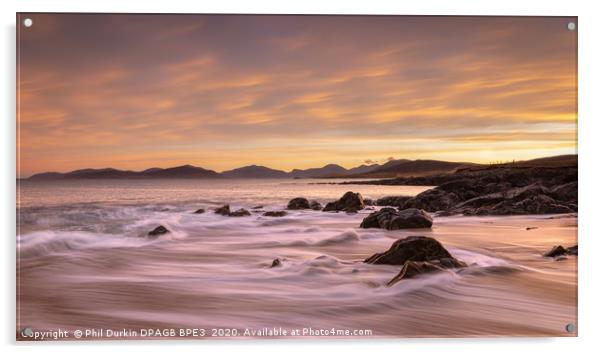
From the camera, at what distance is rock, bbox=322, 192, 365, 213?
14.3 feet

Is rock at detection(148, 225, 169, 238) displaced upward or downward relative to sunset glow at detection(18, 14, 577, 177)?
downward

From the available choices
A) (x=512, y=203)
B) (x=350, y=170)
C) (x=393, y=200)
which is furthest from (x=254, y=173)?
(x=512, y=203)

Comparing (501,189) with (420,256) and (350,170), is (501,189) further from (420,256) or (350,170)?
(350,170)

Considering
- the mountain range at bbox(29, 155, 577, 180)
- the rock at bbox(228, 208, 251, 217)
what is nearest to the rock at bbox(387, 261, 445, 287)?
the mountain range at bbox(29, 155, 577, 180)

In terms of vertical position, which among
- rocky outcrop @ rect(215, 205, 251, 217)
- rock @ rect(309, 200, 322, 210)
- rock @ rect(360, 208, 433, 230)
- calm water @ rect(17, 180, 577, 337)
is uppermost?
rock @ rect(309, 200, 322, 210)

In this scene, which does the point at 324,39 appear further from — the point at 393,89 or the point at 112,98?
the point at 112,98

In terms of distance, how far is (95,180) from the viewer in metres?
4.13

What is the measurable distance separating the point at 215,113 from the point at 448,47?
207 centimetres

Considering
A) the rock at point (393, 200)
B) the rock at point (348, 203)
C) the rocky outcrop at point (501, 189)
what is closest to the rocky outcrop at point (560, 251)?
the rocky outcrop at point (501, 189)

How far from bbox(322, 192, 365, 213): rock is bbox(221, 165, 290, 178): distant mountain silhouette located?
A: 1.57 ft

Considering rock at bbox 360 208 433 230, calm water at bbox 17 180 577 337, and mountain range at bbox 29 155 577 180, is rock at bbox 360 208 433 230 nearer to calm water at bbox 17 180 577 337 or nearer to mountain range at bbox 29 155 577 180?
calm water at bbox 17 180 577 337

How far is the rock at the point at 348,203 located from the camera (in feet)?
14.3

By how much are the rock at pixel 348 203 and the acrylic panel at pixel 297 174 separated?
0.08 feet

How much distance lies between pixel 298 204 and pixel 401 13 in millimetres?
→ 1852
